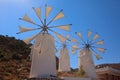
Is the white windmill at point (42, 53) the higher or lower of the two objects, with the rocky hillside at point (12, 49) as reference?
lower

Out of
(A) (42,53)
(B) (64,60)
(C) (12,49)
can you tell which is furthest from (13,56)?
(A) (42,53)

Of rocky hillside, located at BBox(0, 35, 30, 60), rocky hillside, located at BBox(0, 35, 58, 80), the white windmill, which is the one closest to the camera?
the white windmill

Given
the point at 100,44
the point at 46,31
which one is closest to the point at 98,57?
the point at 100,44

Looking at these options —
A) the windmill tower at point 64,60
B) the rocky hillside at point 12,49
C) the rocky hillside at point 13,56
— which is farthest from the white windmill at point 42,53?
the rocky hillside at point 12,49

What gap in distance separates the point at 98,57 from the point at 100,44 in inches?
78.2

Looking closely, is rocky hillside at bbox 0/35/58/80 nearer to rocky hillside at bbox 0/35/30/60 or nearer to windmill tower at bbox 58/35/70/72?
rocky hillside at bbox 0/35/30/60

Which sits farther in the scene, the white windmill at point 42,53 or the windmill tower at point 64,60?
the windmill tower at point 64,60

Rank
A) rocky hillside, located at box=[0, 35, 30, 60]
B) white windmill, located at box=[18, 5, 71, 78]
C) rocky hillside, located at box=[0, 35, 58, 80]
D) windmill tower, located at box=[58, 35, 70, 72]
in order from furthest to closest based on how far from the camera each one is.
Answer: rocky hillside, located at box=[0, 35, 30, 60], windmill tower, located at box=[58, 35, 70, 72], rocky hillside, located at box=[0, 35, 58, 80], white windmill, located at box=[18, 5, 71, 78]

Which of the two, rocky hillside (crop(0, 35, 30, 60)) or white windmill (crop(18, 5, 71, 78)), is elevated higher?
rocky hillside (crop(0, 35, 30, 60))

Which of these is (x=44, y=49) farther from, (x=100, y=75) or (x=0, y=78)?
(x=100, y=75)

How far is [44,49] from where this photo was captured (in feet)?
62.6

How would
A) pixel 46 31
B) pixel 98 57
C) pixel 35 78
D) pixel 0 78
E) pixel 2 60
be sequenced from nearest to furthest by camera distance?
pixel 35 78 < pixel 46 31 < pixel 0 78 < pixel 98 57 < pixel 2 60

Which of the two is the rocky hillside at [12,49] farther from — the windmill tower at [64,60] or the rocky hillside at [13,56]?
the windmill tower at [64,60]

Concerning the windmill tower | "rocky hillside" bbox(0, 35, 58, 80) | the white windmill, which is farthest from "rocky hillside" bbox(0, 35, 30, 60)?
the white windmill
